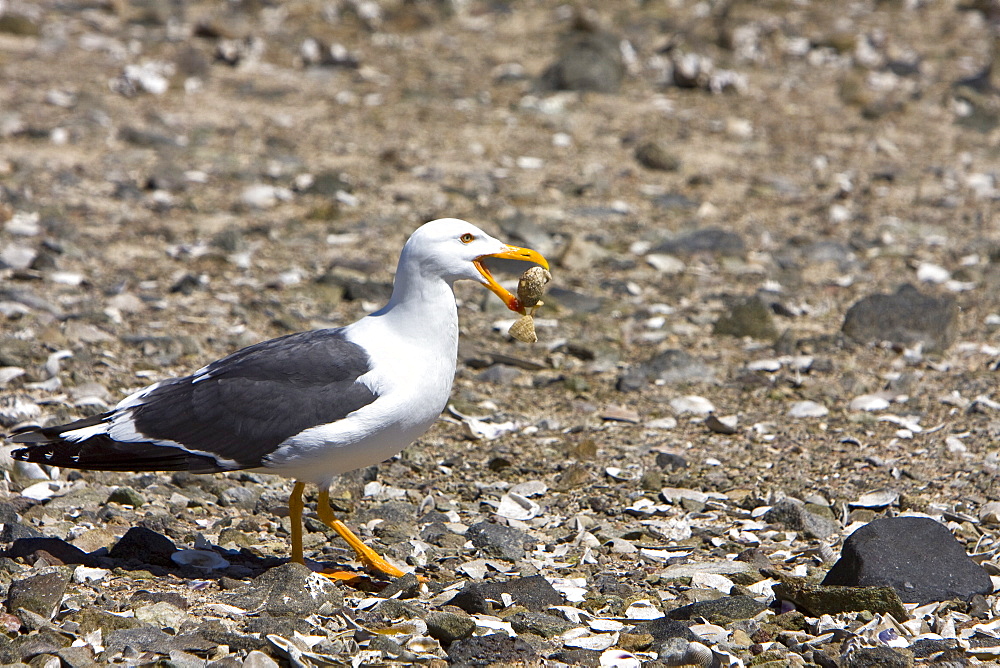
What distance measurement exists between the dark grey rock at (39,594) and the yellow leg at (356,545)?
1094mm

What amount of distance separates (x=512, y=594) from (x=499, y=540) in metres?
0.64

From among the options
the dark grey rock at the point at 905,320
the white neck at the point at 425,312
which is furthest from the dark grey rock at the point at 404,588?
the dark grey rock at the point at 905,320

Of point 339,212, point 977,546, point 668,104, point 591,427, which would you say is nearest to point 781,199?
point 668,104

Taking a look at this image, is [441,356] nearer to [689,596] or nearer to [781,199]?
[689,596]

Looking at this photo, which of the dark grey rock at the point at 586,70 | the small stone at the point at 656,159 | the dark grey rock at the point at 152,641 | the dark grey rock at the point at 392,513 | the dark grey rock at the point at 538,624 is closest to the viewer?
the dark grey rock at the point at 152,641

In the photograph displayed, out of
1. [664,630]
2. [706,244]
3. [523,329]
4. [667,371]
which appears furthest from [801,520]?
[706,244]

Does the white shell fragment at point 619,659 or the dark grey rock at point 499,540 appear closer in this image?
the white shell fragment at point 619,659

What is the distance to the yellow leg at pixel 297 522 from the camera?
484cm

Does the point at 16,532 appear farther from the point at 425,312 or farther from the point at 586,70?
the point at 586,70

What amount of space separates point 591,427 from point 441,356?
2.04m

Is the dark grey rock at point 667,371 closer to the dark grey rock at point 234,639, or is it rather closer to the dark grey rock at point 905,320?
the dark grey rock at point 905,320

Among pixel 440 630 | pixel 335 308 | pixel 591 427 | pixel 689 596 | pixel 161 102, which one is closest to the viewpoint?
pixel 440 630

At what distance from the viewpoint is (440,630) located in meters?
4.25

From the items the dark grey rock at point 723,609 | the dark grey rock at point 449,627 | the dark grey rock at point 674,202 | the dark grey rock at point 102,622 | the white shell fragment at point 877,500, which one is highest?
the dark grey rock at point 102,622
